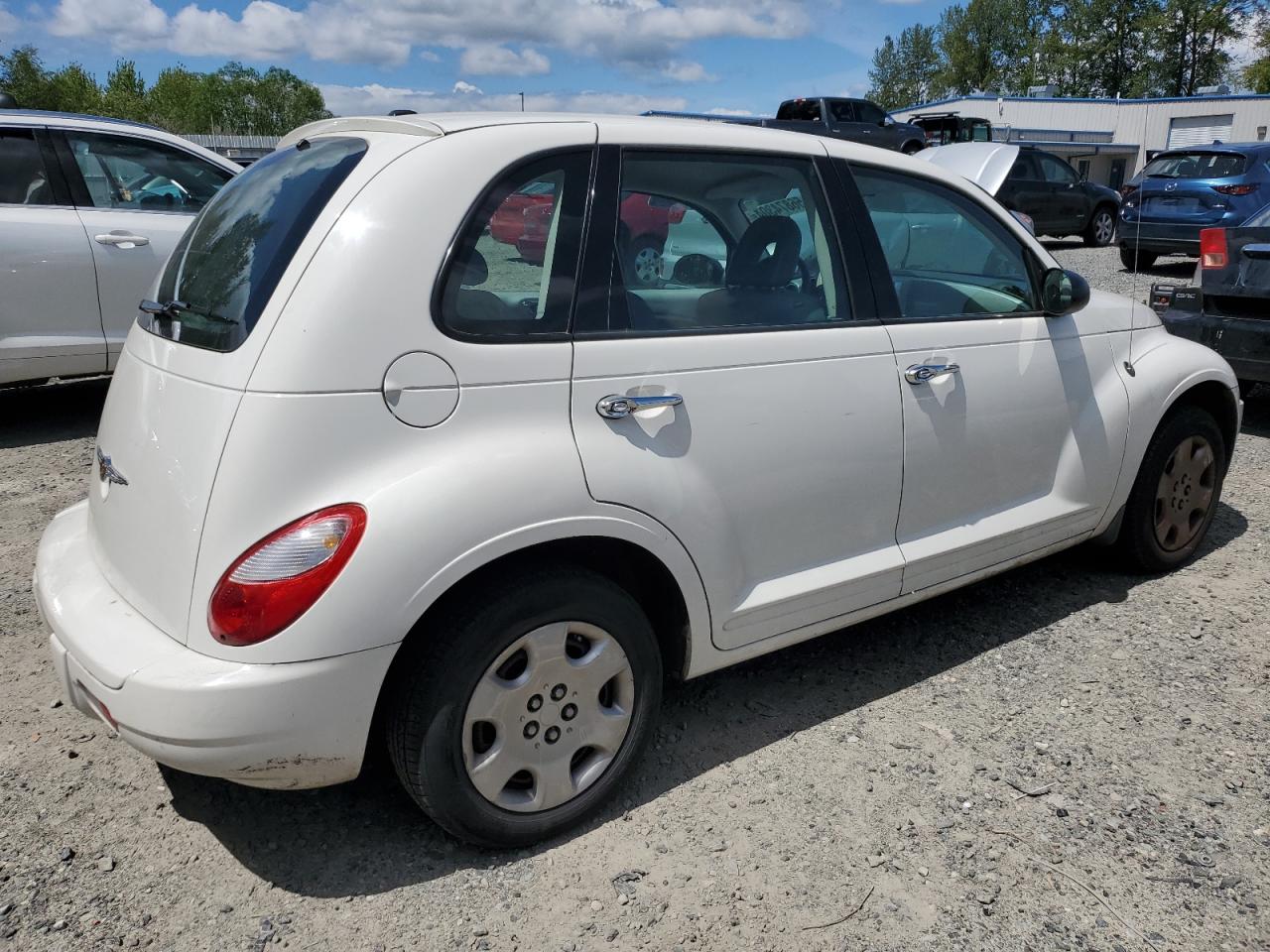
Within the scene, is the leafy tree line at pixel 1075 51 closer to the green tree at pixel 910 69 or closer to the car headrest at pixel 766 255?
the green tree at pixel 910 69

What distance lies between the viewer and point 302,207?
2420mm

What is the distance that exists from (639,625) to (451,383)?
0.81 metres

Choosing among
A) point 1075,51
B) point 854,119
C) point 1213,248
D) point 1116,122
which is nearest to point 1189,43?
point 1075,51

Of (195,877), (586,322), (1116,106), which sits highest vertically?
(1116,106)

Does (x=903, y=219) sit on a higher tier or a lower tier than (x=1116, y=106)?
lower

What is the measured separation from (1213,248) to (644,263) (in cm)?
565

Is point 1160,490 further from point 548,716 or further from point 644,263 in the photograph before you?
point 548,716

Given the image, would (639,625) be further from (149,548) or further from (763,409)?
(149,548)

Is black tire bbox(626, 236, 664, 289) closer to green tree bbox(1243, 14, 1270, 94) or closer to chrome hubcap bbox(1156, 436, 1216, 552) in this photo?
chrome hubcap bbox(1156, 436, 1216, 552)

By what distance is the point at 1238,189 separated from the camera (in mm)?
12992

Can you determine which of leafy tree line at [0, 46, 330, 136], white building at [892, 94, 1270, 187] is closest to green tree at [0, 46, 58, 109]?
→ leafy tree line at [0, 46, 330, 136]

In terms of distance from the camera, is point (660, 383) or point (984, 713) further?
point (984, 713)

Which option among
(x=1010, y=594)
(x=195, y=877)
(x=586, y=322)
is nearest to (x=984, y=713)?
(x=1010, y=594)

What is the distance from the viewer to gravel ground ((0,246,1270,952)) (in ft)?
7.76
